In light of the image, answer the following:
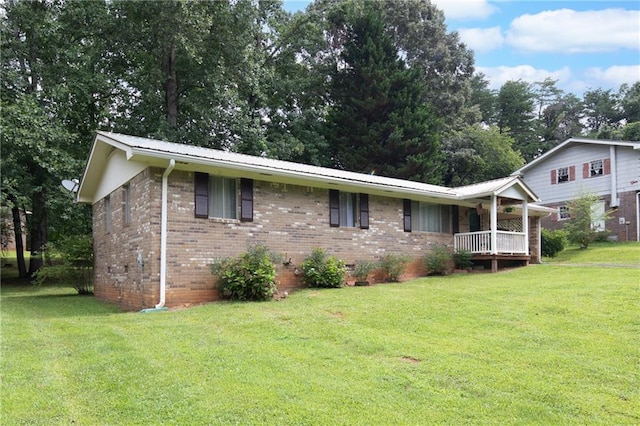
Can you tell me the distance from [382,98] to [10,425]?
25255 millimetres

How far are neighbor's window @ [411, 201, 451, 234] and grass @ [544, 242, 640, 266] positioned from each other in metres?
6.17

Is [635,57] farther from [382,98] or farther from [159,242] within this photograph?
[159,242]

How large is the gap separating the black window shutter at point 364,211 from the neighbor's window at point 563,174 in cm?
1820

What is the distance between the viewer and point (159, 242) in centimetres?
1048

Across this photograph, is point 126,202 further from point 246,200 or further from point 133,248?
point 246,200

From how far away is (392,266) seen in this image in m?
14.5

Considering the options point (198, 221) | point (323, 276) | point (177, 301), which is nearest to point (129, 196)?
point (198, 221)

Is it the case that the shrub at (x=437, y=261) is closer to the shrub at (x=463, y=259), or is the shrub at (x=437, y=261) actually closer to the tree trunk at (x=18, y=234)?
the shrub at (x=463, y=259)

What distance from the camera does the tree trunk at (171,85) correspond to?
23188mm

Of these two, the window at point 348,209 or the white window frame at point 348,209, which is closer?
the window at point 348,209

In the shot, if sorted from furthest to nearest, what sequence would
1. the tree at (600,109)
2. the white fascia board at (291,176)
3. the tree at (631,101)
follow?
1. the tree at (600,109)
2. the tree at (631,101)
3. the white fascia board at (291,176)

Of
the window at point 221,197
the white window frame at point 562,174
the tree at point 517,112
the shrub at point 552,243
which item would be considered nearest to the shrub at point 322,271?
the window at point 221,197

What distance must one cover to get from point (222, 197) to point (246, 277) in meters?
2.33

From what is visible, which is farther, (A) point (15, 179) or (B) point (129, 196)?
(A) point (15, 179)
